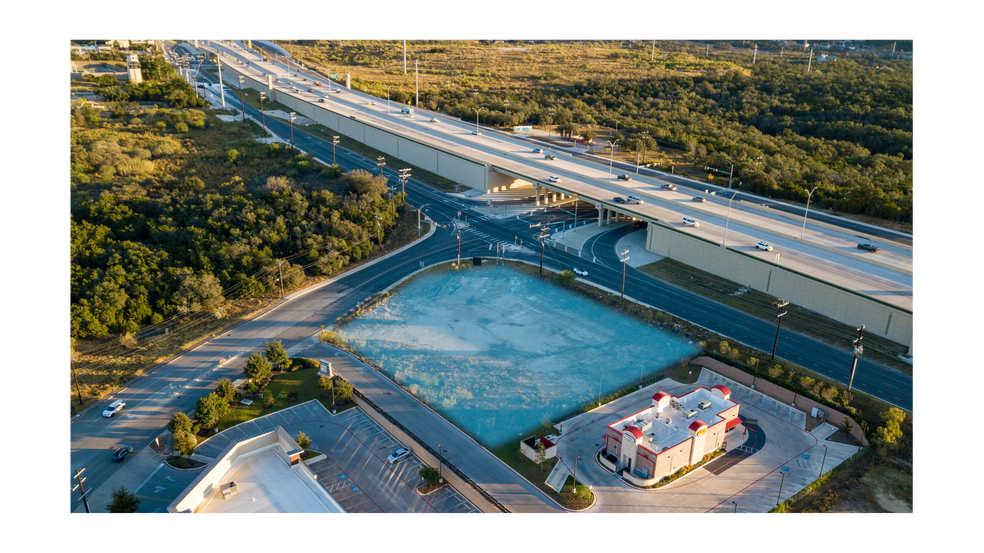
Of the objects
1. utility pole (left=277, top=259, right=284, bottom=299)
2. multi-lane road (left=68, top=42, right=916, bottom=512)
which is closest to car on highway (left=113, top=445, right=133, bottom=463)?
multi-lane road (left=68, top=42, right=916, bottom=512)

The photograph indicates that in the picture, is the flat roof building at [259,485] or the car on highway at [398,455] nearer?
the flat roof building at [259,485]

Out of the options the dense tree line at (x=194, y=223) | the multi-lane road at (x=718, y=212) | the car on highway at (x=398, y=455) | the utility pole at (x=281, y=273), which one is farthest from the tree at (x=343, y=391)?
the multi-lane road at (x=718, y=212)

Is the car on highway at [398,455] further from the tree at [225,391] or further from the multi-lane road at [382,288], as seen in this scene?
the tree at [225,391]

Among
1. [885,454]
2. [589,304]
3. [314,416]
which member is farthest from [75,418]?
[885,454]

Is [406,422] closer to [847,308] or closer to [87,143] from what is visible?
[847,308]

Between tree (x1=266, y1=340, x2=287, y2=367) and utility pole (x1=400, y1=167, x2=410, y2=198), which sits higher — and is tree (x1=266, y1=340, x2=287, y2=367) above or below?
below

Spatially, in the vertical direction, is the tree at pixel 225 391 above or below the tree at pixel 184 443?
above

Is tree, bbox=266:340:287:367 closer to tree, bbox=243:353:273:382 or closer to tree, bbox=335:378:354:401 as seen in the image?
tree, bbox=243:353:273:382
